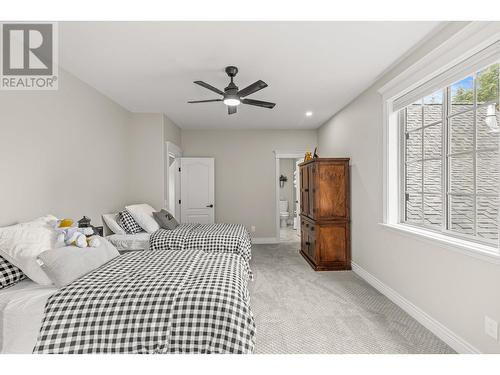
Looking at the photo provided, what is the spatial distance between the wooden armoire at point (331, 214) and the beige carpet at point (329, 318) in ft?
0.87

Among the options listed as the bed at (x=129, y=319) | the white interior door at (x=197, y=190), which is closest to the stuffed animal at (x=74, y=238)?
the bed at (x=129, y=319)

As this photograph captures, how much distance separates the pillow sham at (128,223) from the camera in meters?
3.72

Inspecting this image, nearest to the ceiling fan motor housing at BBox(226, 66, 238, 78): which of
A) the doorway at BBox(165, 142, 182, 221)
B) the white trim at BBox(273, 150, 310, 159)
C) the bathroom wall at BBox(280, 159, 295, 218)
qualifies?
the doorway at BBox(165, 142, 182, 221)

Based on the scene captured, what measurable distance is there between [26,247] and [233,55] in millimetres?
2327

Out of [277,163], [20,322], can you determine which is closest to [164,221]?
[20,322]

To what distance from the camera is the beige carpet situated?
6.95ft

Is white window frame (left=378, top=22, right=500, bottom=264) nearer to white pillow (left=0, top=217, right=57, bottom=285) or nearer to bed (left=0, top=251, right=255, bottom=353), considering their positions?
bed (left=0, top=251, right=255, bottom=353)

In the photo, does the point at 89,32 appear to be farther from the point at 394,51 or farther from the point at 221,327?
the point at 394,51

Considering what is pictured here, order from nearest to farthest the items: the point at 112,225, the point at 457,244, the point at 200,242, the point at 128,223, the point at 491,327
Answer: the point at 491,327
the point at 457,244
the point at 200,242
the point at 112,225
the point at 128,223

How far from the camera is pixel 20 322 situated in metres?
1.57

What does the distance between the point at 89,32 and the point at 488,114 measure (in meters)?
3.15

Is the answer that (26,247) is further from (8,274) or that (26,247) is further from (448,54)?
(448,54)

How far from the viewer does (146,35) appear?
7.36 ft

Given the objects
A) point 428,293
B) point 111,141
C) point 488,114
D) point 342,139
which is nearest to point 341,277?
point 428,293
